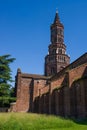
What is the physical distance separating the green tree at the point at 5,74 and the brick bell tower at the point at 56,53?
1783 centimetres

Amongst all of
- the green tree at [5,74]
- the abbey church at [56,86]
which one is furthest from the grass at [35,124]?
the green tree at [5,74]

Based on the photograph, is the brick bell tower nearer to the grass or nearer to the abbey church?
the abbey church

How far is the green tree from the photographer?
4212cm

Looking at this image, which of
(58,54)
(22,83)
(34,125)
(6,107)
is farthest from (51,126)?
(58,54)

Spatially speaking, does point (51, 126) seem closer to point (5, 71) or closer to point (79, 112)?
point (79, 112)

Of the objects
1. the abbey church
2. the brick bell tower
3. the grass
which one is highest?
the brick bell tower

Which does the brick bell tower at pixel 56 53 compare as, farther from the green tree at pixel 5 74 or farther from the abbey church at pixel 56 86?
the green tree at pixel 5 74

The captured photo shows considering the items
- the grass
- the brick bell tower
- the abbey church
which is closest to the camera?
the grass

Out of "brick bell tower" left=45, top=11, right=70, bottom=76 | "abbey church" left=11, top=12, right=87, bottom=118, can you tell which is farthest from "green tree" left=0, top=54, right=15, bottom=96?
"brick bell tower" left=45, top=11, right=70, bottom=76

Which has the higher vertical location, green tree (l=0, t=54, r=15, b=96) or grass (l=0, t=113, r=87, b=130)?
green tree (l=0, t=54, r=15, b=96)

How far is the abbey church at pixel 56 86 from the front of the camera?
2645 centimetres

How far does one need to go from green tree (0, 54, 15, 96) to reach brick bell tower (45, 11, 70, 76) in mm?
17831

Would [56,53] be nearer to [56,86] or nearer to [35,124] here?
[56,86]

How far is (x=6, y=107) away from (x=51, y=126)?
28.4m
